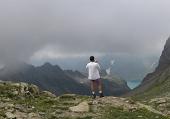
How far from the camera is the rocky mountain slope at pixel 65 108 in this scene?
3906 cm

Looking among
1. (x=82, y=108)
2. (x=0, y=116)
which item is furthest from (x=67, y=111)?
(x=0, y=116)

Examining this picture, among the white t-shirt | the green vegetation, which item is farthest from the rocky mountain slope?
the white t-shirt

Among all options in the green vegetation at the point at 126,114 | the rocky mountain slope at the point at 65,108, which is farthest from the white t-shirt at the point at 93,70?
the green vegetation at the point at 126,114

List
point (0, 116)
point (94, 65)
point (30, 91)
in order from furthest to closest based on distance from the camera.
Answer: point (30, 91)
point (94, 65)
point (0, 116)

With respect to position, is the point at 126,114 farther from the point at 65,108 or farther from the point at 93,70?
the point at 93,70

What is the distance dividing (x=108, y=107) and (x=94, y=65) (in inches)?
197

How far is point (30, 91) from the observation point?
52656 mm

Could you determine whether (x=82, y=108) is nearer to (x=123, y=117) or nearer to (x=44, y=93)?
(x=123, y=117)

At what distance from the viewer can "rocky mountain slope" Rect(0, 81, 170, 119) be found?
39062 mm

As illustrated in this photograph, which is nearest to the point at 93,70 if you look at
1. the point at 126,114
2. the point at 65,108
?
the point at 65,108

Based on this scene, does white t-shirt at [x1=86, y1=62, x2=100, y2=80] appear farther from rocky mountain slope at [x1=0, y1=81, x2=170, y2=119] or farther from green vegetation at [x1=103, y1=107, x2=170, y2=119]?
green vegetation at [x1=103, y1=107, x2=170, y2=119]

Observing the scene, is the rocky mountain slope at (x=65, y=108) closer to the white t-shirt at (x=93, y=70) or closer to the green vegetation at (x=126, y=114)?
the green vegetation at (x=126, y=114)

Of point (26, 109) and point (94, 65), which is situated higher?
point (94, 65)

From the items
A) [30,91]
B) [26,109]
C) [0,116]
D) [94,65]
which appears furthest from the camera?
[30,91]
